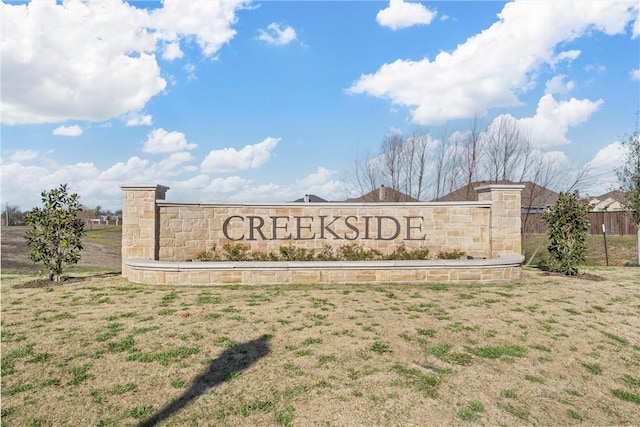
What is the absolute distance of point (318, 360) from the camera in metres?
5.00

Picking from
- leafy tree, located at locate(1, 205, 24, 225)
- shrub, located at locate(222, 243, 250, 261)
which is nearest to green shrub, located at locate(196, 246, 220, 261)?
shrub, located at locate(222, 243, 250, 261)

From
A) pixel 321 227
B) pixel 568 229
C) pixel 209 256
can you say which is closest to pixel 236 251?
Answer: pixel 209 256

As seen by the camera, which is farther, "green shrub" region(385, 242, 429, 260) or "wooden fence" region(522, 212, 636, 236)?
"wooden fence" region(522, 212, 636, 236)

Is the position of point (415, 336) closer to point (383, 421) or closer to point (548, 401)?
point (548, 401)

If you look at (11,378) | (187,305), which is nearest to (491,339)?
(187,305)

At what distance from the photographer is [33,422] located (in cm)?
373

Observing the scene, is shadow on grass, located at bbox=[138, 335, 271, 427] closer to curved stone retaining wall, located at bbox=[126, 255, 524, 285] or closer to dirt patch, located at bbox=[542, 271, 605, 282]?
curved stone retaining wall, located at bbox=[126, 255, 524, 285]

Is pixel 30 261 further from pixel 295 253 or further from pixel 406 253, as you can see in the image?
pixel 406 253

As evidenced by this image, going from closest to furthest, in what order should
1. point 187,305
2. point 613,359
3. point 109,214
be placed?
point 613,359 < point 187,305 < point 109,214

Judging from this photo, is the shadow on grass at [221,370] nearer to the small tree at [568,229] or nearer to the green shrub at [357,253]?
the green shrub at [357,253]

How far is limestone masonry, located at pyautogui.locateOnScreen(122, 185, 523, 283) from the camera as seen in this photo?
11750mm

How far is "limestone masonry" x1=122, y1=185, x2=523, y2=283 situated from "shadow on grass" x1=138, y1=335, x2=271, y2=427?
6529 millimetres

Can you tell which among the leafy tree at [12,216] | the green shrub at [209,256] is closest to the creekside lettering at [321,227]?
the green shrub at [209,256]

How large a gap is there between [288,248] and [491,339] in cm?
697
